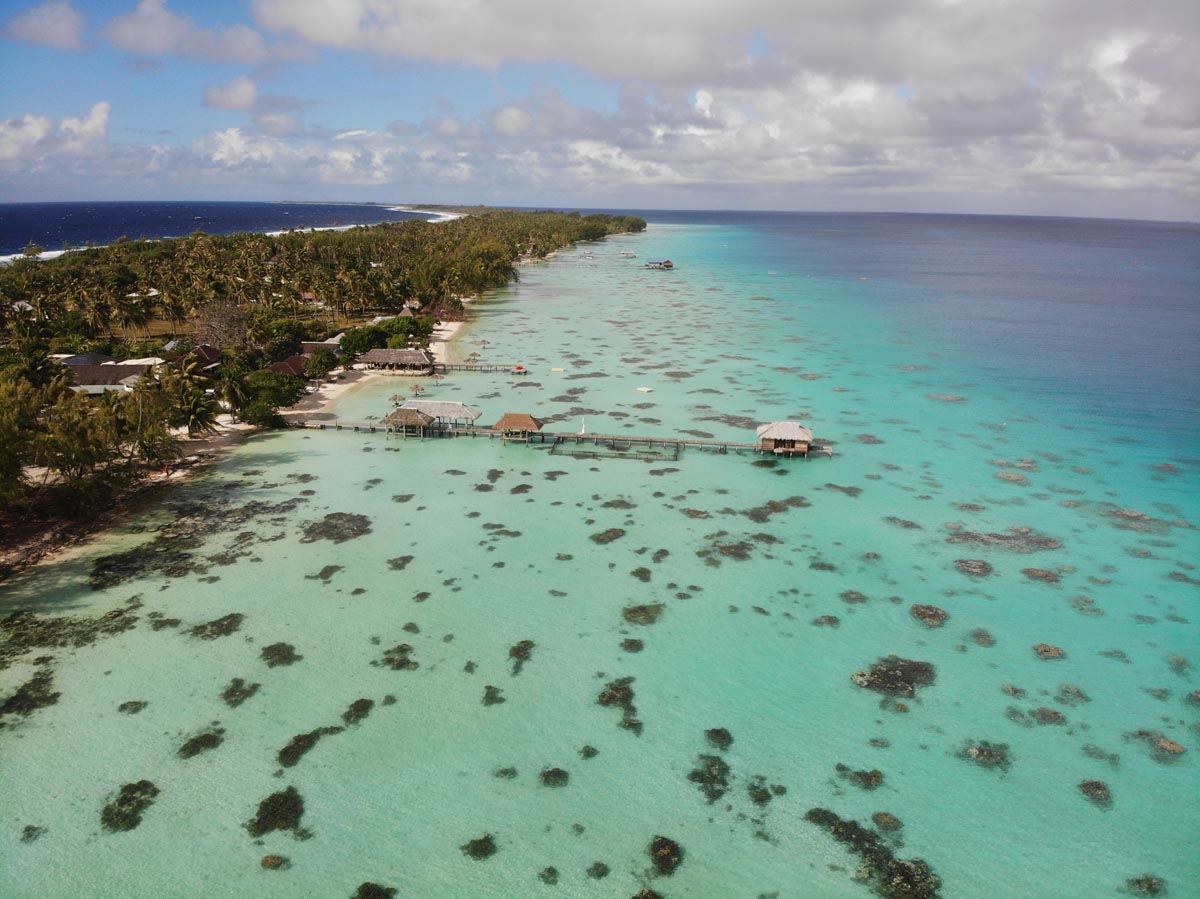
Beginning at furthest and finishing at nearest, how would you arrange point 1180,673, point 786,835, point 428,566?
point 428,566
point 1180,673
point 786,835

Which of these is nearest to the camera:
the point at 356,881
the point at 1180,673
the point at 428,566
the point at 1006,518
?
the point at 356,881

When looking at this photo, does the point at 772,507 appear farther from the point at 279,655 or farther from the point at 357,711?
the point at 279,655

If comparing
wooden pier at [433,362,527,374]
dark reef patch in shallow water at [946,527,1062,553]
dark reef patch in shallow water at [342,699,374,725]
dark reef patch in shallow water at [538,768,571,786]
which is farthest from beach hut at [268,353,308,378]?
dark reef patch in shallow water at [946,527,1062,553]

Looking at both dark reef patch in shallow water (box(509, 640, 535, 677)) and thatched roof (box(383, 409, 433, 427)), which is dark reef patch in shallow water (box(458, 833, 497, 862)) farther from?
thatched roof (box(383, 409, 433, 427))

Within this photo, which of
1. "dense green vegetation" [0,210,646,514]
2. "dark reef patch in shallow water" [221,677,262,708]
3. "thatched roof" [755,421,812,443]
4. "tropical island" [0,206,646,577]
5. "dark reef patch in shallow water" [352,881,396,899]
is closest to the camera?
"dark reef patch in shallow water" [352,881,396,899]

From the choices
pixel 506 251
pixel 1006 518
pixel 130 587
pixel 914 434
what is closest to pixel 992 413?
pixel 914 434

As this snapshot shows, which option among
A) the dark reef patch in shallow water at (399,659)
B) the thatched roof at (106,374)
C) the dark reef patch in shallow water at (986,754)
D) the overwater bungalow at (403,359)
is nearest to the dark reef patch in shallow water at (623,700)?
the dark reef patch in shallow water at (399,659)

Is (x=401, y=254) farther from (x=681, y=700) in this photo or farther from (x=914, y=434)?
(x=681, y=700)

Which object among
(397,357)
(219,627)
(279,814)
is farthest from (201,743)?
(397,357)
